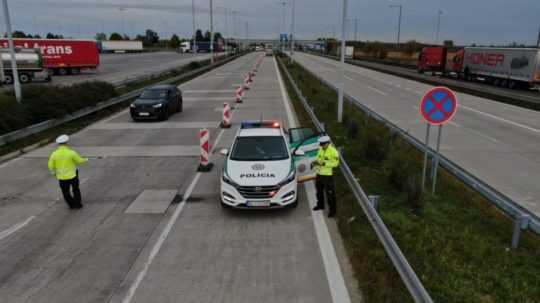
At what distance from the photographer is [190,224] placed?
25.9ft

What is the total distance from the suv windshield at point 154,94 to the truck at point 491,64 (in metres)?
29.5

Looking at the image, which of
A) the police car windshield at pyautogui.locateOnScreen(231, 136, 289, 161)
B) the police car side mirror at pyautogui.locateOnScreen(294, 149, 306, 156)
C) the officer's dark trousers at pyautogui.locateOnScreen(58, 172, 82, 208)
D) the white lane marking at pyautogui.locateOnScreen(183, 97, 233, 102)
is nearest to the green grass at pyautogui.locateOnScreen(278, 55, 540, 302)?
the police car side mirror at pyautogui.locateOnScreen(294, 149, 306, 156)

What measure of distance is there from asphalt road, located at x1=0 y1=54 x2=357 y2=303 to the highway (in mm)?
5338

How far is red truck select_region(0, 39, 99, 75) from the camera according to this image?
3956 centimetres

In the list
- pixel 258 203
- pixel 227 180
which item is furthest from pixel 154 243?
pixel 258 203

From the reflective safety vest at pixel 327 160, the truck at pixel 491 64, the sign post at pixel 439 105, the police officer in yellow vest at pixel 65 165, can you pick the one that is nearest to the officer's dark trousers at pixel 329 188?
the reflective safety vest at pixel 327 160

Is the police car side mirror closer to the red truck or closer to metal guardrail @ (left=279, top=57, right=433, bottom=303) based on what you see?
metal guardrail @ (left=279, top=57, right=433, bottom=303)

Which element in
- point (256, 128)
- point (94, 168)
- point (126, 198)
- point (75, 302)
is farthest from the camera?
point (94, 168)

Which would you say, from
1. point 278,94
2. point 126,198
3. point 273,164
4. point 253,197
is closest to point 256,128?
point 273,164

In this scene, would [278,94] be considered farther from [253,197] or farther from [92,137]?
[253,197]

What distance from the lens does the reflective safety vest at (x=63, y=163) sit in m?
8.25

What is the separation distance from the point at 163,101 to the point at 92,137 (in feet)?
14.0

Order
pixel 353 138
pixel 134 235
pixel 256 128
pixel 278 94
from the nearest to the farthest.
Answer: pixel 134 235 → pixel 256 128 → pixel 353 138 → pixel 278 94

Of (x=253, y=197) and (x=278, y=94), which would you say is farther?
(x=278, y=94)
